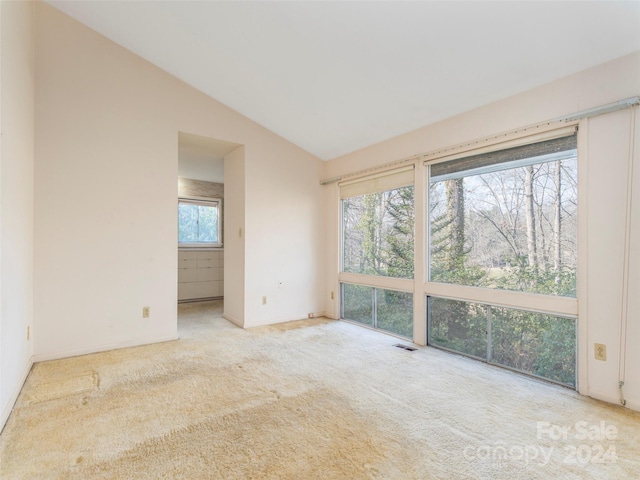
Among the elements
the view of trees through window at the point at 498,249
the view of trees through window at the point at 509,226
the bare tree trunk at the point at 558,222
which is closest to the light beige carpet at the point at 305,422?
the view of trees through window at the point at 498,249

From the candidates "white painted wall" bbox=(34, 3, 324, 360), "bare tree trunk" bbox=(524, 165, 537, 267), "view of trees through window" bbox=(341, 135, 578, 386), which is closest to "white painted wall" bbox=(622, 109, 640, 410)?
"view of trees through window" bbox=(341, 135, 578, 386)

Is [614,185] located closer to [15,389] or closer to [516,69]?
[516,69]

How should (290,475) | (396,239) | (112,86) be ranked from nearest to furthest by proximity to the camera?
(290,475)
(112,86)
(396,239)

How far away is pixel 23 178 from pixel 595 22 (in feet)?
Answer: 13.8

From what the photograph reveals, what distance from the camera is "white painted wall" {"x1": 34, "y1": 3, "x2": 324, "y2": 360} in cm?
301

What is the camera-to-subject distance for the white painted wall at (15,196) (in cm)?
200

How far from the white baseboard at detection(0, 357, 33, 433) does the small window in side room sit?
11.7ft

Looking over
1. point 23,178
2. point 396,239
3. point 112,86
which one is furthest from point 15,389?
point 396,239

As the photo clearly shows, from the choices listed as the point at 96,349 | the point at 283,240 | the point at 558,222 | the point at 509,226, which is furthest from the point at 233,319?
the point at 558,222

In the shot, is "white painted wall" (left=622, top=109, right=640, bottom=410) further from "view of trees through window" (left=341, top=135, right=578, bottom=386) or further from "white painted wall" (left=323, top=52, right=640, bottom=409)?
"view of trees through window" (left=341, top=135, right=578, bottom=386)

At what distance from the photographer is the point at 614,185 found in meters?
2.17

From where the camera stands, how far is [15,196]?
2299 millimetres

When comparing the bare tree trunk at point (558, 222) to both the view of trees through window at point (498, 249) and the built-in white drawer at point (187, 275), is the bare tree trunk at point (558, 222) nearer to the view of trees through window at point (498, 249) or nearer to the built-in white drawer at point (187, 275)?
the view of trees through window at point (498, 249)

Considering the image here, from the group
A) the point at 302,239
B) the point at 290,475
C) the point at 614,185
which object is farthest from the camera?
the point at 302,239
